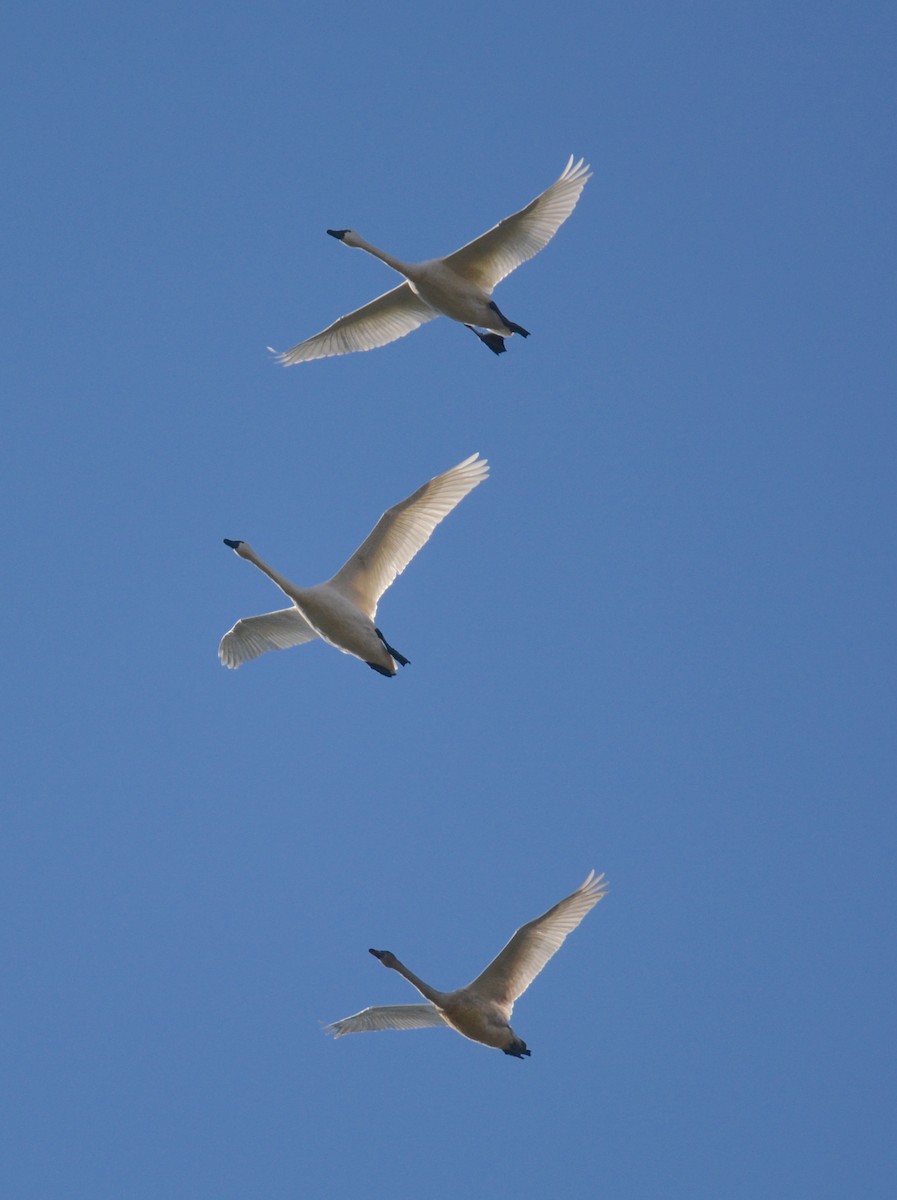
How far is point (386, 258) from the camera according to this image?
26.7m

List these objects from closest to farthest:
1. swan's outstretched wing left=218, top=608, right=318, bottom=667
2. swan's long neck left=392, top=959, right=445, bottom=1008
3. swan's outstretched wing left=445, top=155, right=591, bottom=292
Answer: swan's long neck left=392, top=959, right=445, bottom=1008
swan's outstretched wing left=445, top=155, right=591, bottom=292
swan's outstretched wing left=218, top=608, right=318, bottom=667

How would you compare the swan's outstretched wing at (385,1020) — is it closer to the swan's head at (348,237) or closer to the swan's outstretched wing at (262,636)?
the swan's outstretched wing at (262,636)

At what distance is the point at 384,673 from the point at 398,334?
644cm

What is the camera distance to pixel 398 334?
2852 cm

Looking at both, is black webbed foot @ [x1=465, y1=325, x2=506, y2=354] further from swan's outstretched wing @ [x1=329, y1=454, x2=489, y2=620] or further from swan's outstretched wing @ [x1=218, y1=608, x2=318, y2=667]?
swan's outstretched wing @ [x1=218, y1=608, x2=318, y2=667]

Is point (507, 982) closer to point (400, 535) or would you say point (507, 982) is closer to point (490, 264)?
point (400, 535)

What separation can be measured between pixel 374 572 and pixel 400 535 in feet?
1.95

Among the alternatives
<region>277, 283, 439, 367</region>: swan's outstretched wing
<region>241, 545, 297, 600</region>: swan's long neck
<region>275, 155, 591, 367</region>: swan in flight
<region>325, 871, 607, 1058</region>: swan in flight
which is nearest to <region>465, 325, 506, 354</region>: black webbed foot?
<region>275, 155, 591, 367</region>: swan in flight

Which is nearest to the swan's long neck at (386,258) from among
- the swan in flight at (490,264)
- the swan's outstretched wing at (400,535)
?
the swan in flight at (490,264)

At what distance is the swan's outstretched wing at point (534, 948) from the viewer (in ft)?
74.2

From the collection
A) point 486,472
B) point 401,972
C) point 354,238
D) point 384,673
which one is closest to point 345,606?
point 384,673

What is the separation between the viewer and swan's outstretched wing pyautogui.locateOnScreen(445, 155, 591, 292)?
2577 cm

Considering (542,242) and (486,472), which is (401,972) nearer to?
(486,472)

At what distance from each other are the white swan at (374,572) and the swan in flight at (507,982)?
3692 mm
